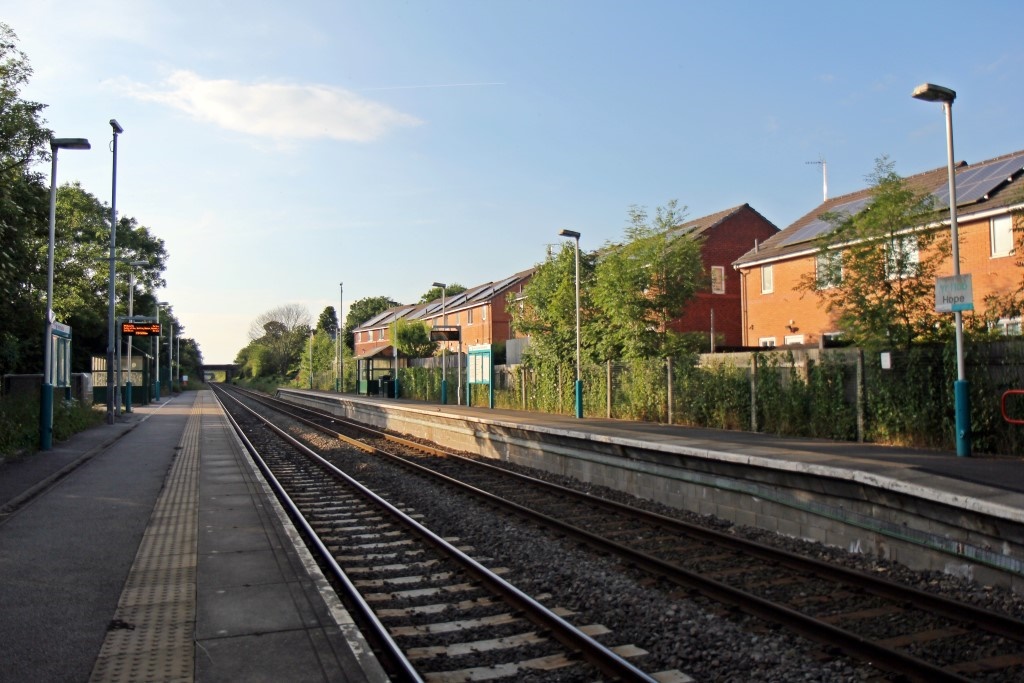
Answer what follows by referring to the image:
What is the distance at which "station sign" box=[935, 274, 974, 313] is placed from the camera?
10891 mm

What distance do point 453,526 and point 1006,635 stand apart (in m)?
6.21

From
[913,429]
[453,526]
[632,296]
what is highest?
[632,296]

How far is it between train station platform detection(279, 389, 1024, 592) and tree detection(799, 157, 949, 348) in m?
2.17

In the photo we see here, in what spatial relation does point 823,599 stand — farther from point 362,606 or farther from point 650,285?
point 650,285

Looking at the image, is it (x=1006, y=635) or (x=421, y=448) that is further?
(x=421, y=448)

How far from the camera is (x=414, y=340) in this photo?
2467 inches

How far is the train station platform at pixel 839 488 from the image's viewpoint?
7078 mm

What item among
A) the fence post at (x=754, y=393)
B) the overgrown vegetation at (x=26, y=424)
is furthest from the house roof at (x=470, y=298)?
the fence post at (x=754, y=393)

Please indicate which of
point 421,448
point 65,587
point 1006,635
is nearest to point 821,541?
point 1006,635

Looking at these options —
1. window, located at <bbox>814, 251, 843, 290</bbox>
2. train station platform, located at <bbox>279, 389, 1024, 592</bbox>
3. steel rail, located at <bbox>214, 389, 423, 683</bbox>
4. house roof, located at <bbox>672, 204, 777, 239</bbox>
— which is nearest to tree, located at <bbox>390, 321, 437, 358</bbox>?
house roof, located at <bbox>672, 204, 777, 239</bbox>

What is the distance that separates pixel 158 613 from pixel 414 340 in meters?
57.1

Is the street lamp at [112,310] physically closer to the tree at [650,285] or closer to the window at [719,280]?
the tree at [650,285]

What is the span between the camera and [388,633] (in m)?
5.55

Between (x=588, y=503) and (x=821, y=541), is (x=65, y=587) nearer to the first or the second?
(x=588, y=503)
